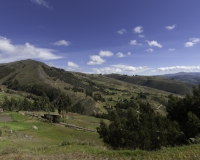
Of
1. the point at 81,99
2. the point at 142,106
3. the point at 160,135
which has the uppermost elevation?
the point at 142,106

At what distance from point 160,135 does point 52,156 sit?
75.3 ft

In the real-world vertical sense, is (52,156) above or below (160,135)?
above

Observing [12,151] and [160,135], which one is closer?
[12,151]

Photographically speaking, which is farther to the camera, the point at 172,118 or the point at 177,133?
the point at 172,118

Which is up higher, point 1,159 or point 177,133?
point 1,159

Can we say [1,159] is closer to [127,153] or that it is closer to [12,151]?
[12,151]

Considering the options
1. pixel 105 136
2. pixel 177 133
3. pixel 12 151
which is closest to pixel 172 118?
pixel 177 133

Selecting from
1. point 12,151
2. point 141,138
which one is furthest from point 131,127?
point 12,151

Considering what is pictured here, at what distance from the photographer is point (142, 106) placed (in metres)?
46.2

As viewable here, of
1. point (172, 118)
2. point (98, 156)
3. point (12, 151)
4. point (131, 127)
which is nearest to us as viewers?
point (98, 156)

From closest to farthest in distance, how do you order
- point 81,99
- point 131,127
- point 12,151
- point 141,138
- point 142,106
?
point 12,151
point 141,138
point 131,127
point 142,106
point 81,99

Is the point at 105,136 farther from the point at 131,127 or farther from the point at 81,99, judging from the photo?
the point at 81,99

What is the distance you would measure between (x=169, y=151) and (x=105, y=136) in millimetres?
23150

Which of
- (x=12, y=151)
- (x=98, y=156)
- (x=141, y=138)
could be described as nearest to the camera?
(x=98, y=156)
